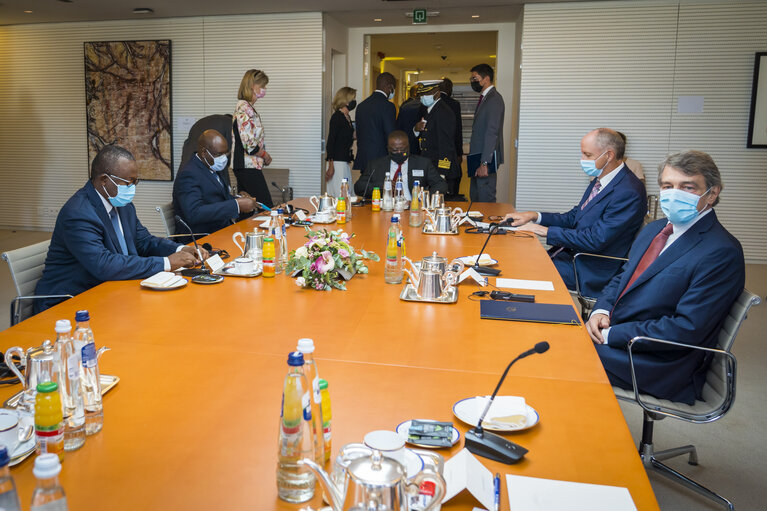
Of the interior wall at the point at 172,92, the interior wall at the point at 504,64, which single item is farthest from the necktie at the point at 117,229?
the interior wall at the point at 504,64

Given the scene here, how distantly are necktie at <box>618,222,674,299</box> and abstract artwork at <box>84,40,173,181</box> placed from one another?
6.84 meters

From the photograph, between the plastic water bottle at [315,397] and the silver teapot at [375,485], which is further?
the plastic water bottle at [315,397]

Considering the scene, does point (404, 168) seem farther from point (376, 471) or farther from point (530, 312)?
point (376, 471)

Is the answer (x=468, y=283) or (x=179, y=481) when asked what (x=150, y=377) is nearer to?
(x=179, y=481)

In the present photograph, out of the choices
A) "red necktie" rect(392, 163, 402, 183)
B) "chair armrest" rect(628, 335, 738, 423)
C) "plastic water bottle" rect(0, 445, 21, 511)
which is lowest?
"chair armrest" rect(628, 335, 738, 423)

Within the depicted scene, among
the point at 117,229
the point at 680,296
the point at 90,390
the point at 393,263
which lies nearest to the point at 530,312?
the point at 680,296

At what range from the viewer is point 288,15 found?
7836 mm

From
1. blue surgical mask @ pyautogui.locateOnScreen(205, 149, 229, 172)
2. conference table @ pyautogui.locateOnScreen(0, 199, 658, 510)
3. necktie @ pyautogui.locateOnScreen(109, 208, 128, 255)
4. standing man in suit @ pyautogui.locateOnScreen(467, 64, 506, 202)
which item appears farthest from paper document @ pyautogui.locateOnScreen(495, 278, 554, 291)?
standing man in suit @ pyautogui.locateOnScreen(467, 64, 506, 202)

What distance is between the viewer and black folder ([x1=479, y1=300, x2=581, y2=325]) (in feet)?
7.62

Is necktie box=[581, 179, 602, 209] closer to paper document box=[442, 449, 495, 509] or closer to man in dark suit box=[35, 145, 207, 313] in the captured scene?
man in dark suit box=[35, 145, 207, 313]

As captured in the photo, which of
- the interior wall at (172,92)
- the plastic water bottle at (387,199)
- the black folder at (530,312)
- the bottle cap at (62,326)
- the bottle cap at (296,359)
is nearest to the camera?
the bottle cap at (296,359)

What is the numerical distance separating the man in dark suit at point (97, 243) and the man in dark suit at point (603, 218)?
227 cm

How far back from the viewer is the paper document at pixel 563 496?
1.18 meters

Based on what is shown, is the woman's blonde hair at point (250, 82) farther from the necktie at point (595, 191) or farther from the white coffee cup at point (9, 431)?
the white coffee cup at point (9, 431)
